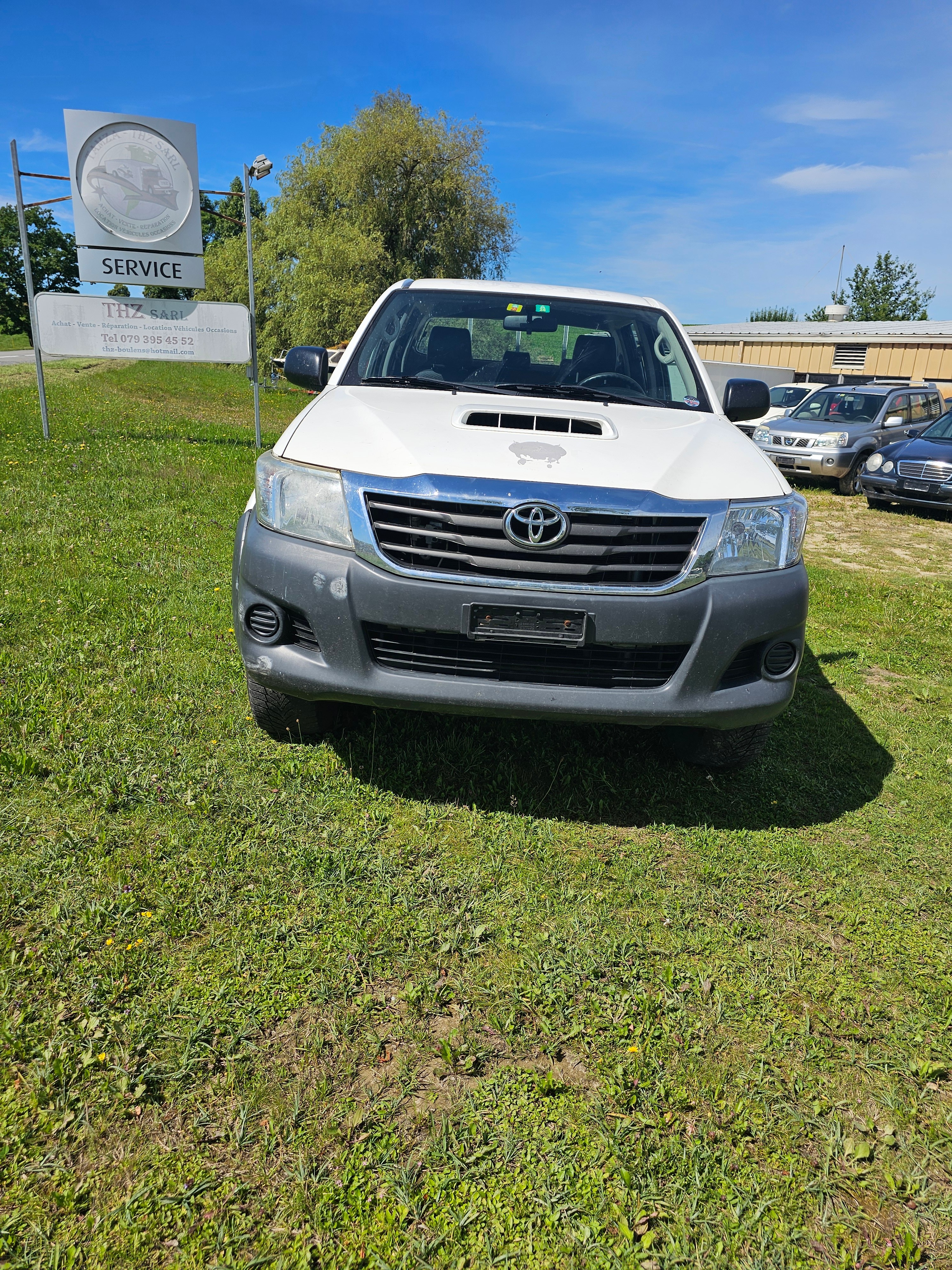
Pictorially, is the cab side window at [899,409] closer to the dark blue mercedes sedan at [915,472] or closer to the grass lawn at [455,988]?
the dark blue mercedes sedan at [915,472]

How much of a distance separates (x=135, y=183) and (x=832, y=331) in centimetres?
3306

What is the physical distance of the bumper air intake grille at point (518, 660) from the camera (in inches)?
114

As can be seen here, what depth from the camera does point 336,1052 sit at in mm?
2150

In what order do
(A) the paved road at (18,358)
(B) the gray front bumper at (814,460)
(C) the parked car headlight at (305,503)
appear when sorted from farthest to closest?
(A) the paved road at (18,358), (B) the gray front bumper at (814,460), (C) the parked car headlight at (305,503)

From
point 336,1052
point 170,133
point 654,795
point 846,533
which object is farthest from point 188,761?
point 170,133

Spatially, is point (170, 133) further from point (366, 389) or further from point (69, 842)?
point (69, 842)

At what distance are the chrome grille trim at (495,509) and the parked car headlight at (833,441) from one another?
12648mm

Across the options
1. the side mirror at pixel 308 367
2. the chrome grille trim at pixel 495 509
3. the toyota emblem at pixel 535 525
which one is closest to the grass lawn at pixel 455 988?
the chrome grille trim at pixel 495 509

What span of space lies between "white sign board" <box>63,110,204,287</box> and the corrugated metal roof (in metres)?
24.1

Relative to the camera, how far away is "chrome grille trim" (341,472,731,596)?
2.77 meters

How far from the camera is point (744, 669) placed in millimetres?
3037

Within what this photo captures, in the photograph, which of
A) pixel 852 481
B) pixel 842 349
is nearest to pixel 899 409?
pixel 852 481

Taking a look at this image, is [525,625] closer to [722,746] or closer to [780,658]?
[780,658]

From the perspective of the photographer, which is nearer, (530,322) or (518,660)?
(518,660)
